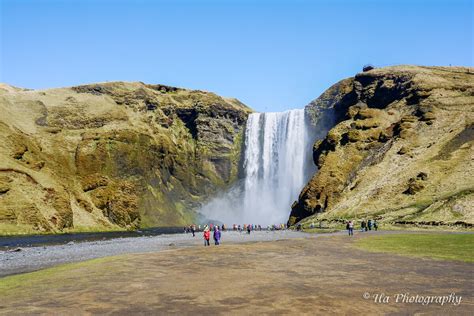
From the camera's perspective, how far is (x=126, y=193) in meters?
110

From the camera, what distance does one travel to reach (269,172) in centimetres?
13200

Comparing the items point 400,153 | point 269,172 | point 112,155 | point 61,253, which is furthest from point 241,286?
point 269,172

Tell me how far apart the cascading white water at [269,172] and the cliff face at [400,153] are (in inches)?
594

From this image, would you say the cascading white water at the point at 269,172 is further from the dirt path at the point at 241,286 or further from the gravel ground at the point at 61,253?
the dirt path at the point at 241,286

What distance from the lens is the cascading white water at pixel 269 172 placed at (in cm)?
12181

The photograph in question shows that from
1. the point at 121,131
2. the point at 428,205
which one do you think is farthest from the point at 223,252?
the point at 121,131

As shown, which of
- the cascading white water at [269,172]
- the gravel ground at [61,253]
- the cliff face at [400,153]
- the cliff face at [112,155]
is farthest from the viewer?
the cascading white water at [269,172]

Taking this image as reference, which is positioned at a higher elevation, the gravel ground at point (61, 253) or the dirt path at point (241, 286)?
the dirt path at point (241, 286)

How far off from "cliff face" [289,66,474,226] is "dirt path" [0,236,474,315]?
39100 millimetres

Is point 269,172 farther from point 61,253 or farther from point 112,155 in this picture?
point 61,253

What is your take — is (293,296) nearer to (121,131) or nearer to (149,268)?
(149,268)

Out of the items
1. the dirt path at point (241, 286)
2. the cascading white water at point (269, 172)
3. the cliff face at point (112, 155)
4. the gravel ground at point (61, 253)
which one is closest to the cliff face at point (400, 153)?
the cascading white water at point (269, 172)

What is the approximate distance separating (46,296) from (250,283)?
25.8ft

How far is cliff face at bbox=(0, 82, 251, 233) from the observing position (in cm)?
8700
